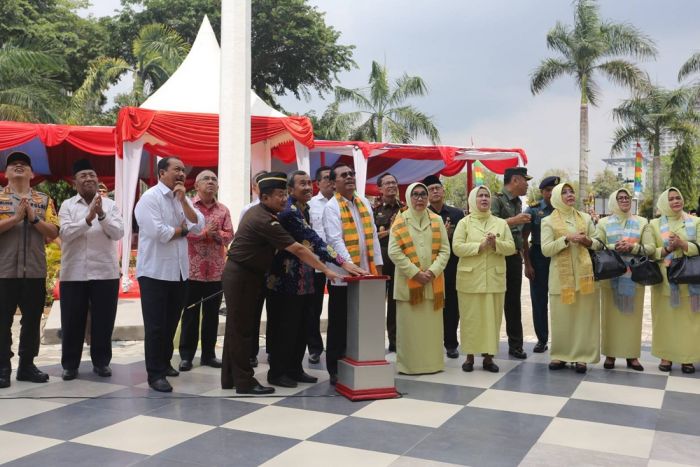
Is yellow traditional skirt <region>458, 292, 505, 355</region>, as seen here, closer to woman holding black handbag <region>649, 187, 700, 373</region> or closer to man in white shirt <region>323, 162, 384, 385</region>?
man in white shirt <region>323, 162, 384, 385</region>

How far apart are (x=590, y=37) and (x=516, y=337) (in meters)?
20.1

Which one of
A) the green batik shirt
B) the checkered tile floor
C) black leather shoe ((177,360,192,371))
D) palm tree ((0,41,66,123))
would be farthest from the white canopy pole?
palm tree ((0,41,66,123))

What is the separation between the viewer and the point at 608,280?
518cm

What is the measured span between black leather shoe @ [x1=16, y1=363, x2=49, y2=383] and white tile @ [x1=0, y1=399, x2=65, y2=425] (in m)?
0.50

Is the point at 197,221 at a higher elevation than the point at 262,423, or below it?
higher

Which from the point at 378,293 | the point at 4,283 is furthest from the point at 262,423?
the point at 4,283

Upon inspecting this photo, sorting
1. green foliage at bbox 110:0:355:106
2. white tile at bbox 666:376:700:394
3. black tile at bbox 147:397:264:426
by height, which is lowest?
white tile at bbox 666:376:700:394

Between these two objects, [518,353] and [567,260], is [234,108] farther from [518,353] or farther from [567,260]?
[567,260]

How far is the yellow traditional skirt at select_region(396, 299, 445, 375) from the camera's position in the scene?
4.88 m

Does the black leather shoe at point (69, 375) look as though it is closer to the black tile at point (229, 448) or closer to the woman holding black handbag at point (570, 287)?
the black tile at point (229, 448)

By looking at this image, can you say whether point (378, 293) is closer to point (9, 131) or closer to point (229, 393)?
point (229, 393)

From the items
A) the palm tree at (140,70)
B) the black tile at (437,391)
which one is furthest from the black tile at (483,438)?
the palm tree at (140,70)

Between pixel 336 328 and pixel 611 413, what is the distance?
179cm

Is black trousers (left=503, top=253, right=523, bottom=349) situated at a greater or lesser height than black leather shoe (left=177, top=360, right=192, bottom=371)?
greater
